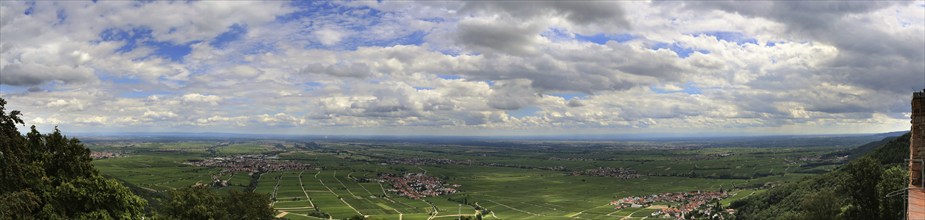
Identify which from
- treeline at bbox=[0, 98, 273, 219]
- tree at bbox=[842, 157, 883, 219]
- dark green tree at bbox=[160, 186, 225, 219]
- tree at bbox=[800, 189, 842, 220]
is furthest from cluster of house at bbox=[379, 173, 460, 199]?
treeline at bbox=[0, 98, 273, 219]

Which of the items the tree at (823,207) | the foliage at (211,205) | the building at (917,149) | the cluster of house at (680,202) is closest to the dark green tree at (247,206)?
the foliage at (211,205)

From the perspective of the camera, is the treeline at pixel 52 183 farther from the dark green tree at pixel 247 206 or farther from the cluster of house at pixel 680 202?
the cluster of house at pixel 680 202

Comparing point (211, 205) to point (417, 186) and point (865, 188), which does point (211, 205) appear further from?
point (417, 186)

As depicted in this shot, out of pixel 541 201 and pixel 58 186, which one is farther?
pixel 541 201

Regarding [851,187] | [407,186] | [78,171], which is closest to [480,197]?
[407,186]

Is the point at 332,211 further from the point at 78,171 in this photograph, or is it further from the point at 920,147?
the point at 920,147

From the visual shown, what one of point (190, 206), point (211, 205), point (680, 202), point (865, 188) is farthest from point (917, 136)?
point (680, 202)

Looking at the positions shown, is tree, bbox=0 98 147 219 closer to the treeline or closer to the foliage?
the treeline
